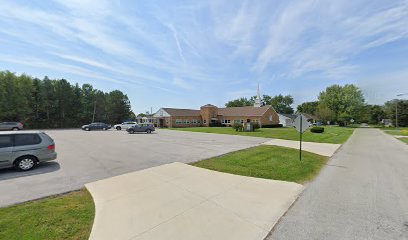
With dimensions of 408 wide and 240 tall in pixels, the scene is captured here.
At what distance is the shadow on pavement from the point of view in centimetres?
718

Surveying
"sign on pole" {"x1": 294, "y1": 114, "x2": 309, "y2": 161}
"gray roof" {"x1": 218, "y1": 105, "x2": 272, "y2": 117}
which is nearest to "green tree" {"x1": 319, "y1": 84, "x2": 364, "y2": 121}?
"gray roof" {"x1": 218, "y1": 105, "x2": 272, "y2": 117}

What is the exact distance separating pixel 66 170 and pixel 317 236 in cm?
892

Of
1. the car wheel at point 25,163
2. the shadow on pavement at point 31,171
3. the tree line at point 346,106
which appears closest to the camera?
the shadow on pavement at point 31,171

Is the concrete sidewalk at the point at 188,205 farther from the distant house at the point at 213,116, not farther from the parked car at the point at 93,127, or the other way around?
the distant house at the point at 213,116

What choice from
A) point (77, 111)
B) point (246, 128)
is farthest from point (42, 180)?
point (77, 111)

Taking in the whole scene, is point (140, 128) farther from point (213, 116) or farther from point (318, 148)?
point (213, 116)

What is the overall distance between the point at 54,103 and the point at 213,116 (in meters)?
40.0

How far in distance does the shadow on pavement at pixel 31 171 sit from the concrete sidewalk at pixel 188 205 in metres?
3.31

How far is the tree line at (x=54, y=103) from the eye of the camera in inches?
1587

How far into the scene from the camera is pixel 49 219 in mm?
3975

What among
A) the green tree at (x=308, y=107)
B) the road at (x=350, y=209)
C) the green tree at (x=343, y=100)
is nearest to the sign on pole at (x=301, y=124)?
the road at (x=350, y=209)

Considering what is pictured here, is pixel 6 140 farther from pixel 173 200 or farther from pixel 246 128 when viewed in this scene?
pixel 246 128

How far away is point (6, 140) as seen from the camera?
764 centimetres

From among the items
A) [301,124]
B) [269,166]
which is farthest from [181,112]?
[269,166]
